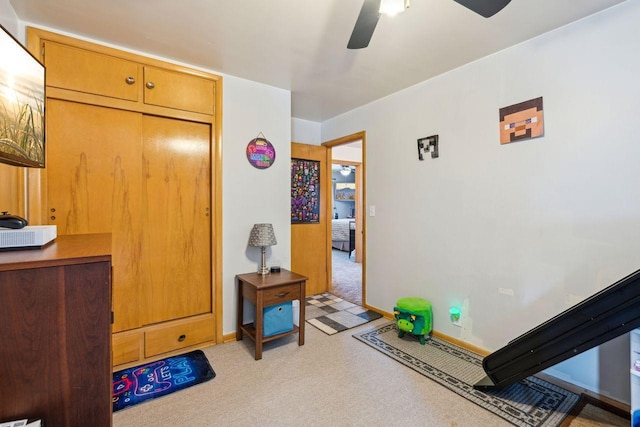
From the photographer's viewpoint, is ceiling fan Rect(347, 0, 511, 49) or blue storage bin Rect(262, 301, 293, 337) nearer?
ceiling fan Rect(347, 0, 511, 49)

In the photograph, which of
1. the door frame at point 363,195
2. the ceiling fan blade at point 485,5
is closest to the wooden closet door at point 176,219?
the door frame at point 363,195

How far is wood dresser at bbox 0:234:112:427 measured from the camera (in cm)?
77

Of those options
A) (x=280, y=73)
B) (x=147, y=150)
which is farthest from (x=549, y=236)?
(x=147, y=150)

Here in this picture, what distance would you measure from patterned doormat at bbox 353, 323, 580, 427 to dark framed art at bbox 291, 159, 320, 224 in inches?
67.1

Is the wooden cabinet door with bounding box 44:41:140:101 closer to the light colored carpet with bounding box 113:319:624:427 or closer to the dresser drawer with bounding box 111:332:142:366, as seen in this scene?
the dresser drawer with bounding box 111:332:142:366

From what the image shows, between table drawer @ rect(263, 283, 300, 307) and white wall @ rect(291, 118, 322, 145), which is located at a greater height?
white wall @ rect(291, 118, 322, 145)

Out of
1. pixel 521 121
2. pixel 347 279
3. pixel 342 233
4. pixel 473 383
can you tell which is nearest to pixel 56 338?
pixel 473 383

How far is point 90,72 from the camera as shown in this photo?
2123mm

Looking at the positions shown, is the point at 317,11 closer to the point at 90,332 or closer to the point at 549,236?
the point at 90,332

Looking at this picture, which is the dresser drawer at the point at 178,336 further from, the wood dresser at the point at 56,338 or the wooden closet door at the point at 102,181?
the wood dresser at the point at 56,338

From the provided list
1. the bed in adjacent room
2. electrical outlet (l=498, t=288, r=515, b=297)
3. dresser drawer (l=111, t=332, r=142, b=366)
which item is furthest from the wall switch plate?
the bed in adjacent room

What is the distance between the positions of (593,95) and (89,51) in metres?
3.45

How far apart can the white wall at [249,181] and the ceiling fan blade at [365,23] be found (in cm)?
152

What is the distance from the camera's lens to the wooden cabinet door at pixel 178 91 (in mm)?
2350
